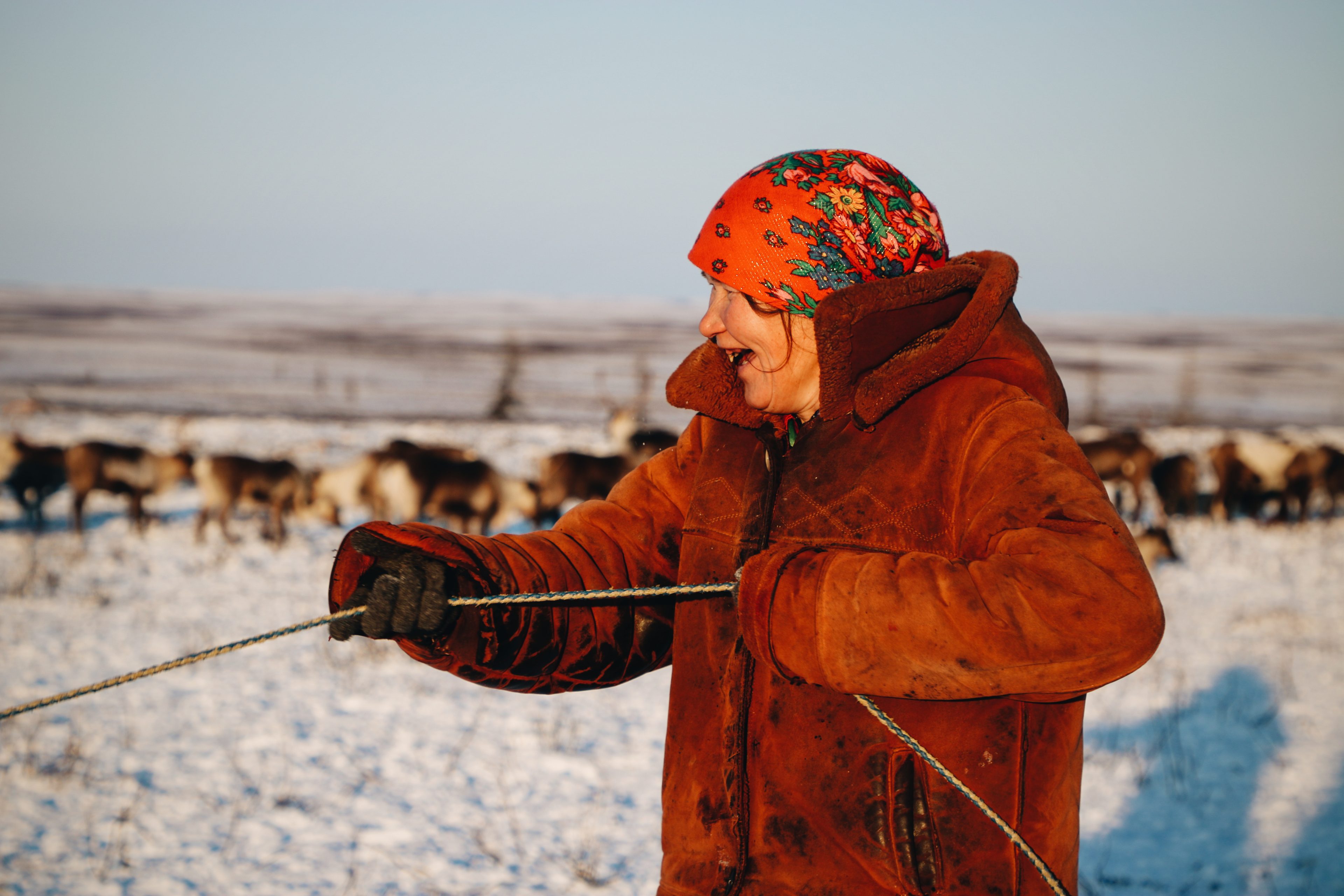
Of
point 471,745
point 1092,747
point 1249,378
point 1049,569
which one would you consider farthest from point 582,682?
point 1249,378

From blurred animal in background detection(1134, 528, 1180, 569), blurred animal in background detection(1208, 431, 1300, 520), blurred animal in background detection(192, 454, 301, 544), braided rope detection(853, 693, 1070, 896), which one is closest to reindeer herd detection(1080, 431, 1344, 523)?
blurred animal in background detection(1208, 431, 1300, 520)

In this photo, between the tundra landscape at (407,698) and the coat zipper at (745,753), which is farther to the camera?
the tundra landscape at (407,698)

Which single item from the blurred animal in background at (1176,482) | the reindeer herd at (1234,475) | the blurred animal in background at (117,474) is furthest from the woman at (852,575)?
the blurred animal in background at (1176,482)

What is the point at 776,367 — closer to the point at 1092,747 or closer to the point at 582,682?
the point at 582,682

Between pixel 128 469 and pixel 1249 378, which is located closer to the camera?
pixel 128 469

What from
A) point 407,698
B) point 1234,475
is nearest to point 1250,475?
point 1234,475

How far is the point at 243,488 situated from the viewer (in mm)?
10891

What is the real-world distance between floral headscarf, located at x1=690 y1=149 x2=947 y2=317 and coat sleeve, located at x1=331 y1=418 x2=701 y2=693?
0.39 m

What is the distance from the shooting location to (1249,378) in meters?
43.5

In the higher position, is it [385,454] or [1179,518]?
[385,454]

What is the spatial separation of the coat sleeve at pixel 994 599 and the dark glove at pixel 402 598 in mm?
521

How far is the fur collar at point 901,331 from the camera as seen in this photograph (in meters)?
1.38

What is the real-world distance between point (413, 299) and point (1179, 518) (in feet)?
512

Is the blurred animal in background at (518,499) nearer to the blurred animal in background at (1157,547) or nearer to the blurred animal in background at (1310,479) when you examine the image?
the blurred animal in background at (1157,547)
